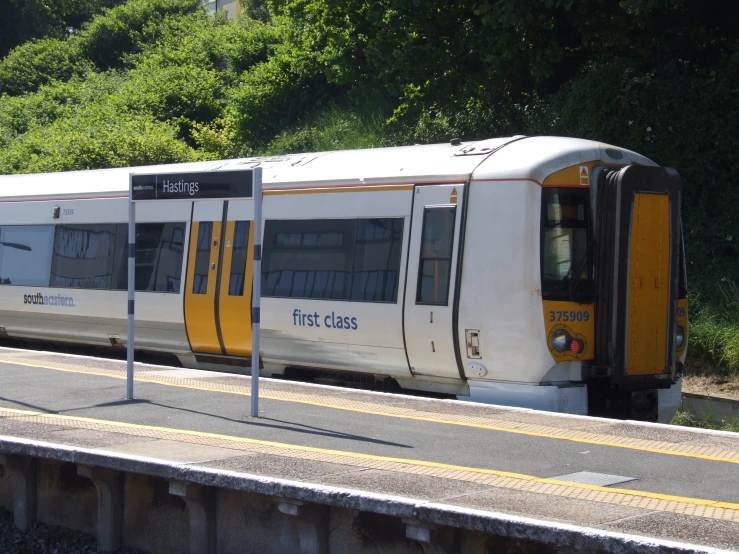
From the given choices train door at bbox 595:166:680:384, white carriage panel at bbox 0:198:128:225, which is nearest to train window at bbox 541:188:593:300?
train door at bbox 595:166:680:384

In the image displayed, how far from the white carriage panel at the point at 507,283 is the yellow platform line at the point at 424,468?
2.88 meters

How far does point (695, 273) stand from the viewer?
538 inches

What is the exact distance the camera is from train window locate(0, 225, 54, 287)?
560 inches

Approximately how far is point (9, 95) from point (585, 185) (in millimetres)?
39587

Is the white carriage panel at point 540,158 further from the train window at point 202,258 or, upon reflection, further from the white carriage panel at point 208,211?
the train window at point 202,258

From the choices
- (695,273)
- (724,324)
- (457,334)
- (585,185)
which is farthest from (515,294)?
(695,273)

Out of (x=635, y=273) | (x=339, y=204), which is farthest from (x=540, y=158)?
(x=339, y=204)

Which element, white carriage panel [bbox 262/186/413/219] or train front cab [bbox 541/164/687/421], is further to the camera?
white carriage panel [bbox 262/186/413/219]

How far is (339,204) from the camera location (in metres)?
10.5

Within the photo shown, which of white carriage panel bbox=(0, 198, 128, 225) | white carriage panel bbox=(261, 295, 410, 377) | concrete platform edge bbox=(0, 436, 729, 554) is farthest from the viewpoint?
white carriage panel bbox=(0, 198, 128, 225)

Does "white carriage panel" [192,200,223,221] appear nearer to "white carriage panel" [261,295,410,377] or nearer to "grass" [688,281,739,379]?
"white carriage panel" [261,295,410,377]

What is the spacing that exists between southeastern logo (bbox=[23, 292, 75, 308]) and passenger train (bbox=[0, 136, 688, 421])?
237 cm

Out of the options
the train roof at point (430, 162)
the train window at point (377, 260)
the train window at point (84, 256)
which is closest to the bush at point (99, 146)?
the train window at point (84, 256)

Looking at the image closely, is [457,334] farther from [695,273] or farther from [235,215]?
[695,273]
